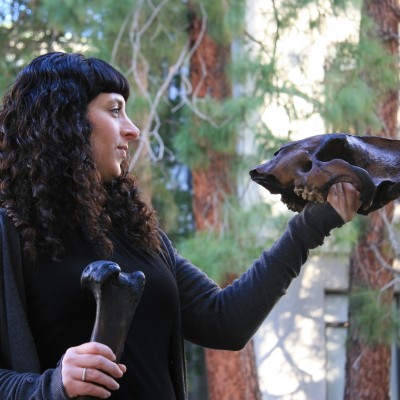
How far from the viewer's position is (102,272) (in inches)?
78.0

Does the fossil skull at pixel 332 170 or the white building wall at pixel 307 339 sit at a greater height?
the white building wall at pixel 307 339

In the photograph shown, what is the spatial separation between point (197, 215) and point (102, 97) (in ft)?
18.1

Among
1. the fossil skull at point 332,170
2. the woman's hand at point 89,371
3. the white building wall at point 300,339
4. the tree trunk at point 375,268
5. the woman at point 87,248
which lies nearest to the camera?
the woman's hand at point 89,371

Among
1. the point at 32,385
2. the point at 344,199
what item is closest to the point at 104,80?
the point at 344,199

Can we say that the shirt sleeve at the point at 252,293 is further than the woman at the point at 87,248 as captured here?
Yes

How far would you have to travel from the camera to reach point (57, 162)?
2.28 meters

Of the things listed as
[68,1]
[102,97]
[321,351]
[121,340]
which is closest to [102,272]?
[121,340]

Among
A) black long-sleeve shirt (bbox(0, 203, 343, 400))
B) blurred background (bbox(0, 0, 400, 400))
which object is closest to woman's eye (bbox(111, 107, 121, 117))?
black long-sleeve shirt (bbox(0, 203, 343, 400))

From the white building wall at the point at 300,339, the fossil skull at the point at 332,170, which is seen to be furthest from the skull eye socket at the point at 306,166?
the white building wall at the point at 300,339

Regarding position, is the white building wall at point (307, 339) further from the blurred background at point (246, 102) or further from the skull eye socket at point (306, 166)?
the skull eye socket at point (306, 166)

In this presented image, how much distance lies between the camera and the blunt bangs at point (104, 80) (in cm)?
235

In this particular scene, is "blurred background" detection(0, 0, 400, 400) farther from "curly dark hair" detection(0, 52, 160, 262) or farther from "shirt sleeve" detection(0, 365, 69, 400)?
"shirt sleeve" detection(0, 365, 69, 400)

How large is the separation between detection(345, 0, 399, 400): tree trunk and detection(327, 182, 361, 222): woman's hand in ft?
16.9

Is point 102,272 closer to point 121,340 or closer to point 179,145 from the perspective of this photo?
point 121,340
